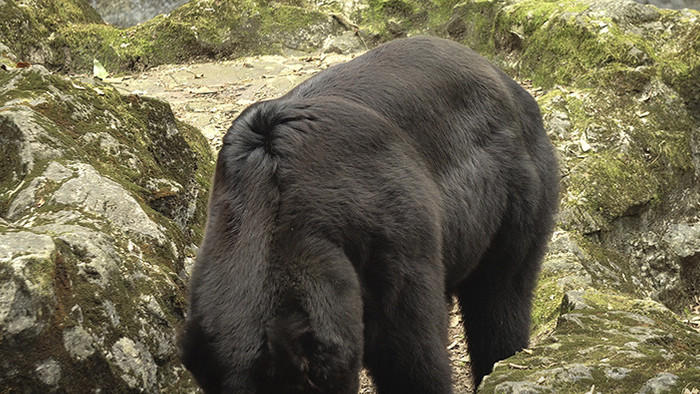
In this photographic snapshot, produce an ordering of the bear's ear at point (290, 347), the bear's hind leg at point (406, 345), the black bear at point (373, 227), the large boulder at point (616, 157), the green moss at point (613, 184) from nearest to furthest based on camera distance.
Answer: the bear's ear at point (290, 347), the black bear at point (373, 227), the bear's hind leg at point (406, 345), the large boulder at point (616, 157), the green moss at point (613, 184)

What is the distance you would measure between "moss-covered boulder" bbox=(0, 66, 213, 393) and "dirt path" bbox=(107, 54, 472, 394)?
278 cm

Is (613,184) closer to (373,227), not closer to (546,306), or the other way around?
(546,306)

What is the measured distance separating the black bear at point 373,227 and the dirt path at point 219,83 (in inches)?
155

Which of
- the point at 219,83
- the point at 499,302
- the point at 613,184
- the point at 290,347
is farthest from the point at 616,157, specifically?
the point at 290,347

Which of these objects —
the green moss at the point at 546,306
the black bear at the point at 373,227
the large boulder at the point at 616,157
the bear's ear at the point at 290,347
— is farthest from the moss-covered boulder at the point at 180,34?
the bear's ear at the point at 290,347

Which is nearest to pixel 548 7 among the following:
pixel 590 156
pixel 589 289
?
pixel 590 156

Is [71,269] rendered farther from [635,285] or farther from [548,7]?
[548,7]

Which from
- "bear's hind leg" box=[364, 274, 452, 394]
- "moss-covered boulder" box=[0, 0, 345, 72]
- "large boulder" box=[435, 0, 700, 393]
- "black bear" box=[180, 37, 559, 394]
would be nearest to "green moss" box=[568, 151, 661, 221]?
"large boulder" box=[435, 0, 700, 393]

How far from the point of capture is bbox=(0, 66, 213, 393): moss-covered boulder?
3.00 meters

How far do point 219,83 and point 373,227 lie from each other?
23.9 ft

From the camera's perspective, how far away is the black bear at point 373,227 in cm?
266

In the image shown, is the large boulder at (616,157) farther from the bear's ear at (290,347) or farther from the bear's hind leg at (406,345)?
the bear's ear at (290,347)

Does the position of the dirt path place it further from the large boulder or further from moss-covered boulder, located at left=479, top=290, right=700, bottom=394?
moss-covered boulder, located at left=479, top=290, right=700, bottom=394

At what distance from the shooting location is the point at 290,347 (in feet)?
8.39
